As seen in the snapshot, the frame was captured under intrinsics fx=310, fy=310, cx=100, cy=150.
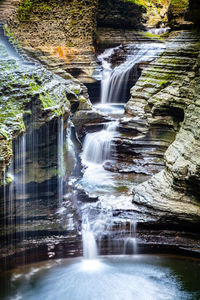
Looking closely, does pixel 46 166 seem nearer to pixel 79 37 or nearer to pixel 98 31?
pixel 79 37

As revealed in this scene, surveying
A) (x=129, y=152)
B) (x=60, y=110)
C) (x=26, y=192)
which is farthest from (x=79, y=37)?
(x=26, y=192)

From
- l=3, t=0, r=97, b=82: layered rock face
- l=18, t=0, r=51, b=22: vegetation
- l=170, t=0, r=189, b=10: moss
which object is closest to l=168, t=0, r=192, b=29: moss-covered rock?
l=170, t=0, r=189, b=10: moss

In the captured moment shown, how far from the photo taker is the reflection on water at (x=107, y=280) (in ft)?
20.9

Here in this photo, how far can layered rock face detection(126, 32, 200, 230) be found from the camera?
774cm

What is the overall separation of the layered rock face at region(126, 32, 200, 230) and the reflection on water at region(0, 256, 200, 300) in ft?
3.96

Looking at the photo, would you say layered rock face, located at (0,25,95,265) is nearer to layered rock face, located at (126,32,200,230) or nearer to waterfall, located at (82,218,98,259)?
waterfall, located at (82,218,98,259)

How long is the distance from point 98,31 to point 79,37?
10.6 feet

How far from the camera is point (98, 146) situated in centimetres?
1191

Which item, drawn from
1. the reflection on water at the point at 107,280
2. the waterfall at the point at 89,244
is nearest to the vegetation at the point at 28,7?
the waterfall at the point at 89,244

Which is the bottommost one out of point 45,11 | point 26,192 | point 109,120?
point 26,192

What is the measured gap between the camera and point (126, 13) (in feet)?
65.9

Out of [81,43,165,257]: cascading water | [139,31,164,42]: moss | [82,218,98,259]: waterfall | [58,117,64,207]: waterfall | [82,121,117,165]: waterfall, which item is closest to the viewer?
[82,218,98,259]: waterfall

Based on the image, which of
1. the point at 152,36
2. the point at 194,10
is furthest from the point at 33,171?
the point at 152,36

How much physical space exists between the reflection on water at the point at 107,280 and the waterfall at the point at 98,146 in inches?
195
